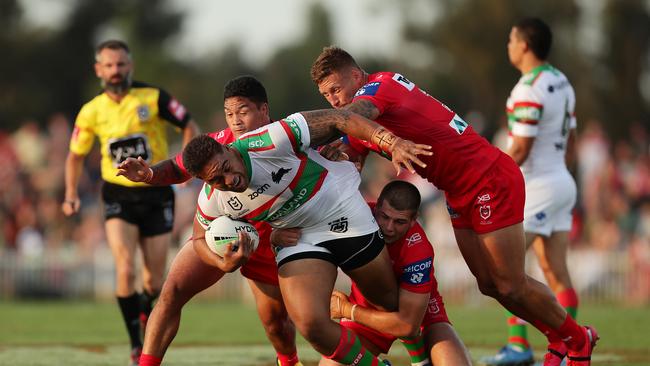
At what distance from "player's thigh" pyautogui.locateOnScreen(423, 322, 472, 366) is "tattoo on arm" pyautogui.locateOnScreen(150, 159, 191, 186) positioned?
7.55ft

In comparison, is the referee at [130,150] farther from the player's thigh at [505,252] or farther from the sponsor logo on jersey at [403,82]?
the player's thigh at [505,252]

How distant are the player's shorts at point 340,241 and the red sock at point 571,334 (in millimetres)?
1922

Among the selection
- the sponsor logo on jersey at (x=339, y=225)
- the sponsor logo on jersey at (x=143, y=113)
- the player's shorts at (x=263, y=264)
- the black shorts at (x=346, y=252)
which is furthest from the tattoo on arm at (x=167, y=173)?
the sponsor logo on jersey at (x=143, y=113)

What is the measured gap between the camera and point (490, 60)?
45.5 metres

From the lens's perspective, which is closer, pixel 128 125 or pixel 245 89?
pixel 245 89

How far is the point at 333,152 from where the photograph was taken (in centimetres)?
859

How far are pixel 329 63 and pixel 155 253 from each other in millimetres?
4029

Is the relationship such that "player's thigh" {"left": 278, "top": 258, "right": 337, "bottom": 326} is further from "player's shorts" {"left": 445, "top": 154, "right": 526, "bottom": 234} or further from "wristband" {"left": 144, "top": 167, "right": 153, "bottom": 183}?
"player's shorts" {"left": 445, "top": 154, "right": 526, "bottom": 234}

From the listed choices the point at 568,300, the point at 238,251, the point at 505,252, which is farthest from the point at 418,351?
the point at 568,300

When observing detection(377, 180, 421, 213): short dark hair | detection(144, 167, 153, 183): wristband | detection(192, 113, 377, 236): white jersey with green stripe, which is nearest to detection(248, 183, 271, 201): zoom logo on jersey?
detection(192, 113, 377, 236): white jersey with green stripe

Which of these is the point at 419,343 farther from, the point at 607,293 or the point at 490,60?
the point at 490,60

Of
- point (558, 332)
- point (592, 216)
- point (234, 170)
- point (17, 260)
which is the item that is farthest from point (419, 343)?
point (17, 260)

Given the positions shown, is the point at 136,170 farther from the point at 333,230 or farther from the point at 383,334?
the point at 383,334

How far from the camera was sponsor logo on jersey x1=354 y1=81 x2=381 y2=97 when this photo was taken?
332 inches
